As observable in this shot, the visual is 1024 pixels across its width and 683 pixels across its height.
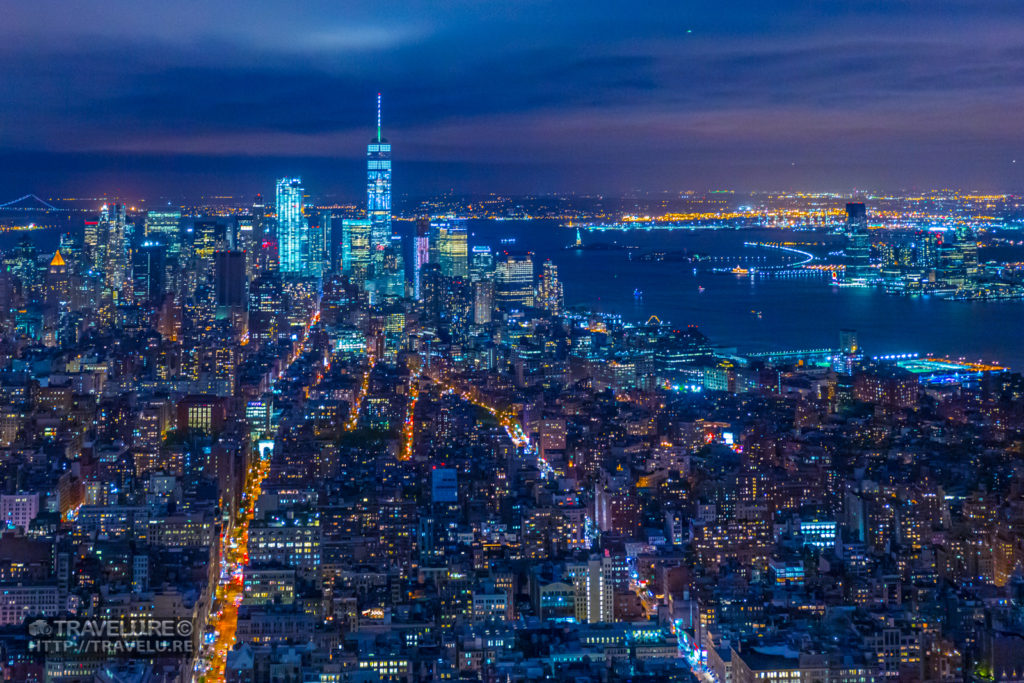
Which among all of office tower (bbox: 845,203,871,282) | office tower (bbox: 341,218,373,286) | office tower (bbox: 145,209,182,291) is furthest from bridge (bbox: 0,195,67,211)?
office tower (bbox: 845,203,871,282)

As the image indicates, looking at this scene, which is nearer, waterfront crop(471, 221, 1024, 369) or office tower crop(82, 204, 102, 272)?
waterfront crop(471, 221, 1024, 369)

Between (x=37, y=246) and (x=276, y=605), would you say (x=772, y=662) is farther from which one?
(x=37, y=246)

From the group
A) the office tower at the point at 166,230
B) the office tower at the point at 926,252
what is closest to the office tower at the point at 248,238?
the office tower at the point at 166,230

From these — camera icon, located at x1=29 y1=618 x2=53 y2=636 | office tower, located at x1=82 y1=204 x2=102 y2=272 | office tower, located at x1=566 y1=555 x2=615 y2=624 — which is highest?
office tower, located at x1=82 y1=204 x2=102 y2=272

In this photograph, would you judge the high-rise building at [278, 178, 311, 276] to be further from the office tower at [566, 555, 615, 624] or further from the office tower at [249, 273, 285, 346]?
the office tower at [566, 555, 615, 624]

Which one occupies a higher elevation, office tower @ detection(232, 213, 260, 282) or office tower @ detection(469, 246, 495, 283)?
office tower @ detection(232, 213, 260, 282)

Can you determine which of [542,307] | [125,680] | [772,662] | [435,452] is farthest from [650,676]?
[542,307]
